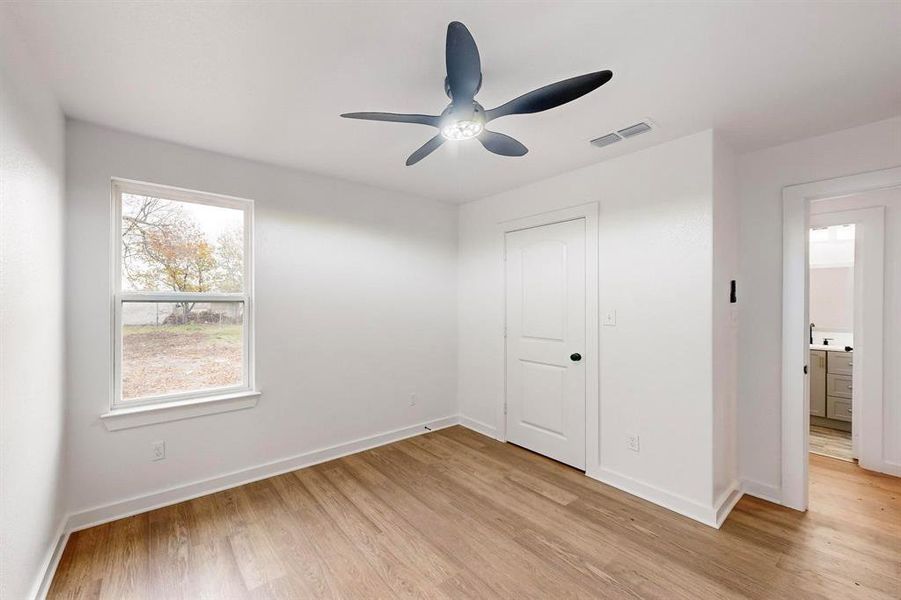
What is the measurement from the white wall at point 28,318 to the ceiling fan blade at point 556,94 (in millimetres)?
1866

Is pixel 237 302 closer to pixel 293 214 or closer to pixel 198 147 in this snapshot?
pixel 293 214

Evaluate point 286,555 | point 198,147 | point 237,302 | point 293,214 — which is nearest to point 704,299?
point 286,555

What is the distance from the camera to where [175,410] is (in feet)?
8.38

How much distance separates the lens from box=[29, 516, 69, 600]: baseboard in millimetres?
1693

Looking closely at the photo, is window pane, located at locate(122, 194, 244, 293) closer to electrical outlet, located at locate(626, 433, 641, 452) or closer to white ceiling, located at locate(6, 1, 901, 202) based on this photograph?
white ceiling, located at locate(6, 1, 901, 202)

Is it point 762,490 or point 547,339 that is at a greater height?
point 547,339

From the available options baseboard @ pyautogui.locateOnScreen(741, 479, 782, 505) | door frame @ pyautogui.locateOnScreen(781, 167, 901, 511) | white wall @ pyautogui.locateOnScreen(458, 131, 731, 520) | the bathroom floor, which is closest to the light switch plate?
white wall @ pyautogui.locateOnScreen(458, 131, 731, 520)

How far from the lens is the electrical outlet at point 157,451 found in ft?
8.16

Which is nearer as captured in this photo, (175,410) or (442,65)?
(442,65)

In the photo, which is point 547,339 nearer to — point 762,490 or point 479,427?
point 479,427

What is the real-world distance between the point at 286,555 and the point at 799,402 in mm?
3323

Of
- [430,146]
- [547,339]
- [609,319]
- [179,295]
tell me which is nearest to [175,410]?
[179,295]

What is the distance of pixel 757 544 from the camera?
2111mm

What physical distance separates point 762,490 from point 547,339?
179 centimetres
